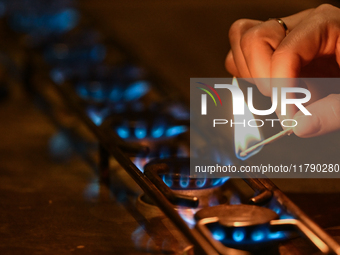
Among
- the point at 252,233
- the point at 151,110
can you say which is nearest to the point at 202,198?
the point at 252,233

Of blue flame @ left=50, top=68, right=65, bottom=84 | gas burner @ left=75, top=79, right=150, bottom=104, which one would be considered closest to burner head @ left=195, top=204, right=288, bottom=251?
gas burner @ left=75, top=79, right=150, bottom=104

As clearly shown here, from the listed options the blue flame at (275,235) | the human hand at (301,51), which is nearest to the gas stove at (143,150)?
the blue flame at (275,235)

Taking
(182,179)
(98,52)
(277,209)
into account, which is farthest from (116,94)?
(277,209)

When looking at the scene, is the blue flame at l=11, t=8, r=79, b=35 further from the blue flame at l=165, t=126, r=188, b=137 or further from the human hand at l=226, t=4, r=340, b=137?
the human hand at l=226, t=4, r=340, b=137

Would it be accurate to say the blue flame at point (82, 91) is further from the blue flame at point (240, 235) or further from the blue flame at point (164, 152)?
the blue flame at point (240, 235)

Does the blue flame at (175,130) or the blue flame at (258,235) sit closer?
the blue flame at (258,235)

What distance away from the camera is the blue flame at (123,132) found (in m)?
0.73

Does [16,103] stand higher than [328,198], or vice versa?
[16,103]

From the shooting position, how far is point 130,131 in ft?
2.41

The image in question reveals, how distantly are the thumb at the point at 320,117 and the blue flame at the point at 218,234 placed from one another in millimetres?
209

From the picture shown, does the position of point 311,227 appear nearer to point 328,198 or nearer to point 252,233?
point 252,233

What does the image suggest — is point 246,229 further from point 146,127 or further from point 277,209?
point 146,127

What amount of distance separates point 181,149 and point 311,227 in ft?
1.12

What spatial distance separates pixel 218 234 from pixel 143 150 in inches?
11.0
